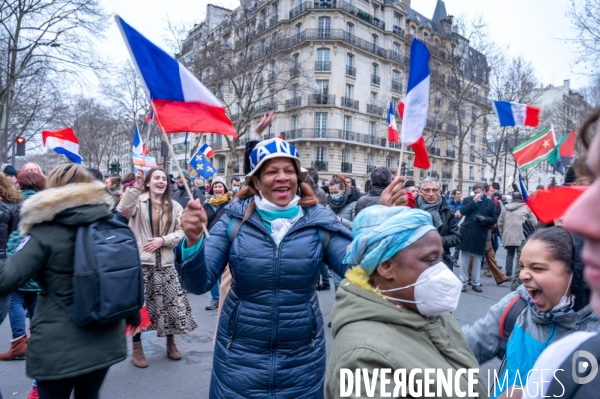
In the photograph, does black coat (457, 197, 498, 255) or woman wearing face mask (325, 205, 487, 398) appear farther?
black coat (457, 197, 498, 255)

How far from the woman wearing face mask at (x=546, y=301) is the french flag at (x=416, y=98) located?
3.52ft

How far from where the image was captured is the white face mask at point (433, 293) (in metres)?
1.46

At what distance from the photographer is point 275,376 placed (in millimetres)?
2037

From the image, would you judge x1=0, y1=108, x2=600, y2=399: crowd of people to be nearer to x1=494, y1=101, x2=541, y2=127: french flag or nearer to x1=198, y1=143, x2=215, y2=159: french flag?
x1=494, y1=101, x2=541, y2=127: french flag

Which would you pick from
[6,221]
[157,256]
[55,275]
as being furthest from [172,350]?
[55,275]

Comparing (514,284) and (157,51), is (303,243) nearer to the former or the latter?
(157,51)

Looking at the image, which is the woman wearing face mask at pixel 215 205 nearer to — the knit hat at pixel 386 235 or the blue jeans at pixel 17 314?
the blue jeans at pixel 17 314

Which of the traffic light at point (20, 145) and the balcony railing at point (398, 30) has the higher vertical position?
the balcony railing at point (398, 30)

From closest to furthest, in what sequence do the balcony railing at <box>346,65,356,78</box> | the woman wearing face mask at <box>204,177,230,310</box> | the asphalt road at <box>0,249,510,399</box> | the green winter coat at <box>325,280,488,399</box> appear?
the green winter coat at <box>325,280,488,399</box>, the asphalt road at <box>0,249,510,399</box>, the woman wearing face mask at <box>204,177,230,310</box>, the balcony railing at <box>346,65,356,78</box>

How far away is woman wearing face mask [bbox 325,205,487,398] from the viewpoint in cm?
127

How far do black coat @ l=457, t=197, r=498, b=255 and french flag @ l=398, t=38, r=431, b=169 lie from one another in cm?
569

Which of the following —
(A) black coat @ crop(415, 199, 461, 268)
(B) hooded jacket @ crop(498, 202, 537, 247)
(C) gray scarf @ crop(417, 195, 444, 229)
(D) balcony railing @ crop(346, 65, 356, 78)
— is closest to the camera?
(C) gray scarf @ crop(417, 195, 444, 229)

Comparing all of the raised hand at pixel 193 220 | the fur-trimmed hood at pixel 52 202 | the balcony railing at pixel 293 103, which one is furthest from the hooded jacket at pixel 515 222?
the balcony railing at pixel 293 103

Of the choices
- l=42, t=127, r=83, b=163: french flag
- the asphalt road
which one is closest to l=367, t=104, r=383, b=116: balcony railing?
l=42, t=127, r=83, b=163: french flag
